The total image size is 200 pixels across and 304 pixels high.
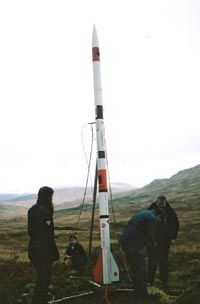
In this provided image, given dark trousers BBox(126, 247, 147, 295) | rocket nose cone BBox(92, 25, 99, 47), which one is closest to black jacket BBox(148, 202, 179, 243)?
dark trousers BBox(126, 247, 147, 295)

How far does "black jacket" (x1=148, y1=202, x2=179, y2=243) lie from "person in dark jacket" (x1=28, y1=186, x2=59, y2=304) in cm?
422

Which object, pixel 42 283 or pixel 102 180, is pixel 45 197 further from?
pixel 102 180

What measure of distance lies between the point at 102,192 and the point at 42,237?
461cm

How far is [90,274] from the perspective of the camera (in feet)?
49.5

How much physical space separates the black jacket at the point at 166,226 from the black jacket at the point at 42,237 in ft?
13.8

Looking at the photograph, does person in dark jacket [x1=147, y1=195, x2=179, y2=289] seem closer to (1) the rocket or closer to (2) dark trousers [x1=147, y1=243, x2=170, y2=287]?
(2) dark trousers [x1=147, y1=243, x2=170, y2=287]

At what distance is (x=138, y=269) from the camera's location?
9.80 meters

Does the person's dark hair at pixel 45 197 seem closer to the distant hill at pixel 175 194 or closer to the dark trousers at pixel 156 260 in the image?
the dark trousers at pixel 156 260

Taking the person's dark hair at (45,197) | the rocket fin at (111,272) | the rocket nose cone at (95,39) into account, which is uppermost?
the rocket nose cone at (95,39)

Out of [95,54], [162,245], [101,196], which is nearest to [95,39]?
[95,54]

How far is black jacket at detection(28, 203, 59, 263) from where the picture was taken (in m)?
8.84

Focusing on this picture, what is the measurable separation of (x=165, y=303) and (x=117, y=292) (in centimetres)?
211

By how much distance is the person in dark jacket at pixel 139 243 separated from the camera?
32.2 ft

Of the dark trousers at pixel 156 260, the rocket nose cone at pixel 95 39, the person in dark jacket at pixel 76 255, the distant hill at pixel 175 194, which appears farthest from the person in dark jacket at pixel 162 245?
the distant hill at pixel 175 194
